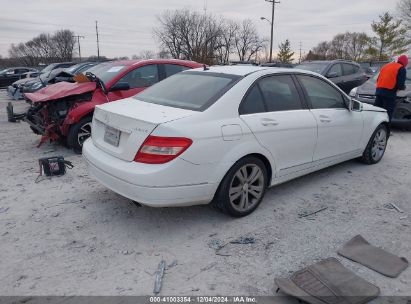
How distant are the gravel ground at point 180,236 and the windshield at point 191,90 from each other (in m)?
1.23

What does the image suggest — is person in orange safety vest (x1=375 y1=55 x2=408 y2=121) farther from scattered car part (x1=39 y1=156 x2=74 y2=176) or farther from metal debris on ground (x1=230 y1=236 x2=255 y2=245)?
scattered car part (x1=39 y1=156 x2=74 y2=176)

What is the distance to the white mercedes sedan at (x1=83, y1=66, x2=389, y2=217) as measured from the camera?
10.3ft

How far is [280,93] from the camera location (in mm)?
4117

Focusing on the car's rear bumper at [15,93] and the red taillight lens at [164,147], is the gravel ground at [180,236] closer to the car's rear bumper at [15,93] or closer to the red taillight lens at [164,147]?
the red taillight lens at [164,147]

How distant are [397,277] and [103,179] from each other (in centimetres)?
280

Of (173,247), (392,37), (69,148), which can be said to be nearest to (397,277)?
(173,247)

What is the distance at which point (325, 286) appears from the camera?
2.66 meters

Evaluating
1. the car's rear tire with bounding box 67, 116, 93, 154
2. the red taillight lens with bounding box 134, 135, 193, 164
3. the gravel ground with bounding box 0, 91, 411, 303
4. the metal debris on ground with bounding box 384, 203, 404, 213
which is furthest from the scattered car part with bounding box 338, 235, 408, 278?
the car's rear tire with bounding box 67, 116, 93, 154

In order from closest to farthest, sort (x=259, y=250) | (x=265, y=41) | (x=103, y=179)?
1. (x=259, y=250)
2. (x=103, y=179)
3. (x=265, y=41)

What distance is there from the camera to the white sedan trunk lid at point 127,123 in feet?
10.5

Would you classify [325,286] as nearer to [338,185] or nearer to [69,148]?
[338,185]

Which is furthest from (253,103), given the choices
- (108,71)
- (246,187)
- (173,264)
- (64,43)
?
(64,43)

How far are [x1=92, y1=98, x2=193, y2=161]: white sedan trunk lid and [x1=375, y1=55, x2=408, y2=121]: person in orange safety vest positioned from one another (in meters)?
5.49

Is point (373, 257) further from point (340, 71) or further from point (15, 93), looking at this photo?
point (15, 93)
